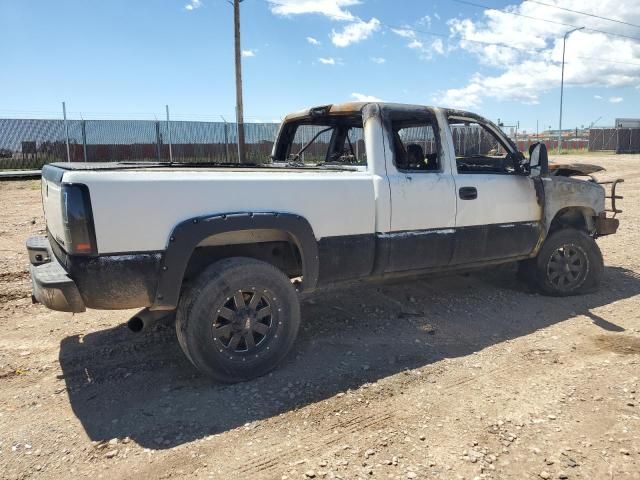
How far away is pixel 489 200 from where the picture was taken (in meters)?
4.80

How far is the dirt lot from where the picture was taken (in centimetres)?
275

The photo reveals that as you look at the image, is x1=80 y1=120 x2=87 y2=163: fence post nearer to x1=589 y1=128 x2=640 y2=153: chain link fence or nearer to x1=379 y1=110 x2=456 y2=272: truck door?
x1=379 y1=110 x2=456 y2=272: truck door

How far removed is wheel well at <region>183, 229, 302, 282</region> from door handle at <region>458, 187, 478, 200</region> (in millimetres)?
1593

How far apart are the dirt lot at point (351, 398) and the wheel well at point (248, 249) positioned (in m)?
0.74

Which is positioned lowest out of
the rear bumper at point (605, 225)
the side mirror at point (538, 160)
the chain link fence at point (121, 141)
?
the rear bumper at point (605, 225)

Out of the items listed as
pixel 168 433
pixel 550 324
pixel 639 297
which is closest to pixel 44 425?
pixel 168 433

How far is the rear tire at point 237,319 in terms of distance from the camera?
339cm

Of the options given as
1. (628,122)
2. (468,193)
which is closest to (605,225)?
(468,193)

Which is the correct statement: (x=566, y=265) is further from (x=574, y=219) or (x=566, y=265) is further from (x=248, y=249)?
(x=248, y=249)

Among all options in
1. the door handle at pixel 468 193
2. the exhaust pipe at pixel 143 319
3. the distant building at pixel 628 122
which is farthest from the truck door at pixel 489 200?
the distant building at pixel 628 122

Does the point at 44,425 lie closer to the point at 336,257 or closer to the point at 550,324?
the point at 336,257

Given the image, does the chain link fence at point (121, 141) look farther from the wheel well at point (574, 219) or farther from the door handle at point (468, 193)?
the door handle at point (468, 193)

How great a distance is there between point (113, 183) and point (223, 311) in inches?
42.3

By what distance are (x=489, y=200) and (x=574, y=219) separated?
1.55 meters
